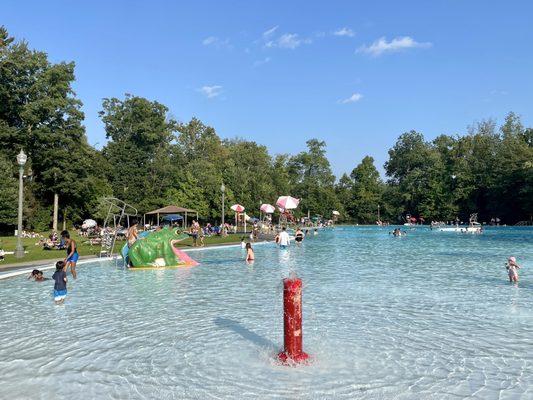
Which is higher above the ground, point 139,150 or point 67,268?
point 139,150

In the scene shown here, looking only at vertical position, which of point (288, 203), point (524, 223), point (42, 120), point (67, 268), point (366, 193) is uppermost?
point (42, 120)

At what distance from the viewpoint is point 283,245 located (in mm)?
30656

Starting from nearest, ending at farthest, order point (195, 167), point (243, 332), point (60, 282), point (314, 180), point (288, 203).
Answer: point (243, 332), point (60, 282), point (288, 203), point (195, 167), point (314, 180)

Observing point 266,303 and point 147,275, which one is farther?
point 147,275

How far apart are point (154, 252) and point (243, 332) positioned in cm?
1196

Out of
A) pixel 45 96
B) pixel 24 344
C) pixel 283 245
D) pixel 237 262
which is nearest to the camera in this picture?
pixel 24 344

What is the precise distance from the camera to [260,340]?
8070 mm

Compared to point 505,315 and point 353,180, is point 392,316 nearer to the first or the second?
point 505,315

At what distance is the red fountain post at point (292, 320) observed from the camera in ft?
21.5

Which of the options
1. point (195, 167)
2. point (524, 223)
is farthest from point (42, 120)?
point (524, 223)

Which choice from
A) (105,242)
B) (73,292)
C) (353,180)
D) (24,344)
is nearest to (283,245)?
(105,242)

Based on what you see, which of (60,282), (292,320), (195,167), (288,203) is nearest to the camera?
(292,320)

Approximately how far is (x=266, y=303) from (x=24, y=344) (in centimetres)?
552

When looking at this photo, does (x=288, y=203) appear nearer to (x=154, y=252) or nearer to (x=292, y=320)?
(x=154, y=252)
